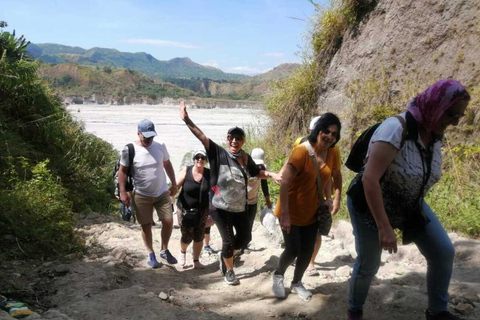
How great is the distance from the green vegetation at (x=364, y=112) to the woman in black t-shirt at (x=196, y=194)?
2.44m

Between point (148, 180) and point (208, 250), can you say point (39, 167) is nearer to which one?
point (148, 180)

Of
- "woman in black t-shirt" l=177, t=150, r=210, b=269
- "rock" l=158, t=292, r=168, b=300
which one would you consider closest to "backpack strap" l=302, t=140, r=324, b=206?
"rock" l=158, t=292, r=168, b=300

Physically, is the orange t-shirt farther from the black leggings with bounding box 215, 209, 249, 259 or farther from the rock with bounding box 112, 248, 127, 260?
the rock with bounding box 112, 248, 127, 260

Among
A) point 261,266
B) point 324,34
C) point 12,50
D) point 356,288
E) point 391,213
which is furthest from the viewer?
point 324,34

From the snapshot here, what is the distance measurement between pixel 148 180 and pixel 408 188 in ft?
10.3

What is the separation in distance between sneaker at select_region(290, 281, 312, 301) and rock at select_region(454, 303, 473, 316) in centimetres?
113

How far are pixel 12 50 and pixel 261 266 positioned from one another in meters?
6.38

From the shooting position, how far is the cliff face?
310 inches

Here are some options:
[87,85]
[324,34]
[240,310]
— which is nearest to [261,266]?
[240,310]

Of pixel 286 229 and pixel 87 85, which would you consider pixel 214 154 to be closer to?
pixel 286 229

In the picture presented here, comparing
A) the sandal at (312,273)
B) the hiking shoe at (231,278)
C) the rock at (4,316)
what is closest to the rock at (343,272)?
the sandal at (312,273)

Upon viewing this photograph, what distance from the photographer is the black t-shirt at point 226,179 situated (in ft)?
13.5

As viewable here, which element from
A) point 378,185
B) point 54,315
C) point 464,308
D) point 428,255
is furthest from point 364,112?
point 54,315

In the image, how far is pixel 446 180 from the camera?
20.4ft
